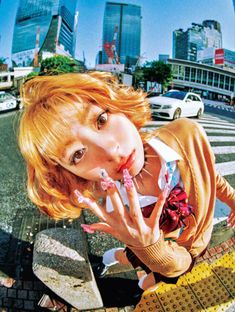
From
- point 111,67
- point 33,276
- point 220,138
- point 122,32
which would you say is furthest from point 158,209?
point 220,138

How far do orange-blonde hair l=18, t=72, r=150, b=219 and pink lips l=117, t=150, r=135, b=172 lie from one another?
0.60 ft

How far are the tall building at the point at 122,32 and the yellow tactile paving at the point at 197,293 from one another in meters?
2.77

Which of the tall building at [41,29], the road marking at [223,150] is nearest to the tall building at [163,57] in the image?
the tall building at [41,29]

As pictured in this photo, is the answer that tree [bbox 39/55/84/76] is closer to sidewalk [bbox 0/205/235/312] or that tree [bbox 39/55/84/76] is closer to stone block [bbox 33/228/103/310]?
stone block [bbox 33/228/103/310]

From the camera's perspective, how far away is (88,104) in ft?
3.21

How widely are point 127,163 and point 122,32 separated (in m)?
3.56

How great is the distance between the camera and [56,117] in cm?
93

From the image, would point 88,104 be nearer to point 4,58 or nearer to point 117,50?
point 117,50

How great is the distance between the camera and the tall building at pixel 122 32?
3.80 metres

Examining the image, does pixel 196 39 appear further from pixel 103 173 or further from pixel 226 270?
pixel 103 173

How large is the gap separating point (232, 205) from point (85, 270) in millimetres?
964

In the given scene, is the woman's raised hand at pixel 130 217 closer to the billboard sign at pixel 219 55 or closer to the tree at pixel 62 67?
the tree at pixel 62 67

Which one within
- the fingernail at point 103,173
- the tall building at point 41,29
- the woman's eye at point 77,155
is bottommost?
the fingernail at point 103,173

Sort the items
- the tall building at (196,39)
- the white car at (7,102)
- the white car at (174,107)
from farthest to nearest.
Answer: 1. the white car at (7,102)
2. the white car at (174,107)
3. the tall building at (196,39)
